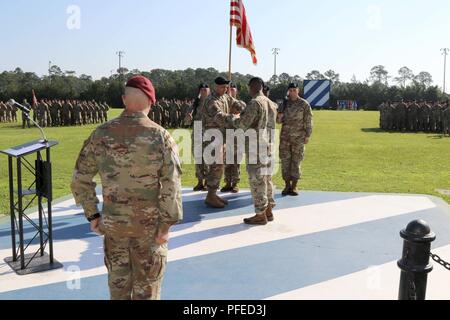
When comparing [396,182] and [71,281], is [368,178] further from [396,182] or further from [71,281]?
[71,281]

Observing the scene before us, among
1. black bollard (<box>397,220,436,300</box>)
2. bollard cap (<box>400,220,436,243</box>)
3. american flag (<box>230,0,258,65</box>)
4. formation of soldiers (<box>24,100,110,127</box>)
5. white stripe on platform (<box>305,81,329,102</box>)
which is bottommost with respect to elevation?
black bollard (<box>397,220,436,300</box>)

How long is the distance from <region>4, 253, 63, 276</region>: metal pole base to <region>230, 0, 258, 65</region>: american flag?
15.6 ft

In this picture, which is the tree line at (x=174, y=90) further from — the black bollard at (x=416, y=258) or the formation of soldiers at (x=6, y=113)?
the black bollard at (x=416, y=258)

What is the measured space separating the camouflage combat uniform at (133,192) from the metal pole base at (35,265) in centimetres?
175

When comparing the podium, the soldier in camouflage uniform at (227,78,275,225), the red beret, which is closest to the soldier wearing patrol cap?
the soldier in camouflage uniform at (227,78,275,225)

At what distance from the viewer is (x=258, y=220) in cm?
572

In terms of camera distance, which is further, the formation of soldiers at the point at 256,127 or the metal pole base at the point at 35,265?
the formation of soldiers at the point at 256,127

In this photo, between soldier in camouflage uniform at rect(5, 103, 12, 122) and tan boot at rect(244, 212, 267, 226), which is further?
soldier in camouflage uniform at rect(5, 103, 12, 122)

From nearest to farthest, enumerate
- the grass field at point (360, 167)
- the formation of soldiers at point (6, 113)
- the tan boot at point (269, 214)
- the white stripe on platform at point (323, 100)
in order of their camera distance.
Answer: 1. the tan boot at point (269, 214)
2. the white stripe on platform at point (323, 100)
3. the grass field at point (360, 167)
4. the formation of soldiers at point (6, 113)

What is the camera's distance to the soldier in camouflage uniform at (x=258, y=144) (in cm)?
541

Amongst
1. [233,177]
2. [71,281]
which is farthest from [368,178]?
[71,281]

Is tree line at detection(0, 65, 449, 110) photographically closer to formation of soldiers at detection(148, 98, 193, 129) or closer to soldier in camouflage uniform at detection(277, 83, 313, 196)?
formation of soldiers at detection(148, 98, 193, 129)

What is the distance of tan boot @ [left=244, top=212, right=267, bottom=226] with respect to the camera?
224 inches

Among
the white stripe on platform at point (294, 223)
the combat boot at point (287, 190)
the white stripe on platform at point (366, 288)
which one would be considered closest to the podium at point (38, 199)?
the white stripe on platform at point (294, 223)
